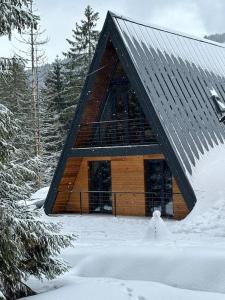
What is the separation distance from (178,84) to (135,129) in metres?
2.54

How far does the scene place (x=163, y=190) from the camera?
17.6 meters

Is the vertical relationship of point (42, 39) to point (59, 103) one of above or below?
above

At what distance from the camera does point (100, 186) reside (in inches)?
759

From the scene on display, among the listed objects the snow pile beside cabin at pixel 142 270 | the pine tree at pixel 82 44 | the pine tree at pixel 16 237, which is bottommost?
the snow pile beside cabin at pixel 142 270

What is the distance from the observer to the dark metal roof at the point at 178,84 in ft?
55.1

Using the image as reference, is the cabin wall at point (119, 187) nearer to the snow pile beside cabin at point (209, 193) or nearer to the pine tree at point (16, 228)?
the snow pile beside cabin at point (209, 193)

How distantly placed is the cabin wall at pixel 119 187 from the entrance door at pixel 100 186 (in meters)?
0.21

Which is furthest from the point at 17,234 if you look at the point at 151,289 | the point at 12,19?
the point at 12,19

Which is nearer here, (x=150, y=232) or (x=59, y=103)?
(x=150, y=232)

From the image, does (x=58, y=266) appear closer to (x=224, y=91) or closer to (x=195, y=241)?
(x=195, y=241)

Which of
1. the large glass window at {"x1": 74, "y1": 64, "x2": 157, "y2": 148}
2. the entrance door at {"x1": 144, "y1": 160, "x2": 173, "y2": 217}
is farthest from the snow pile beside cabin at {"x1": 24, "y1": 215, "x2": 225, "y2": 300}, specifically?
the large glass window at {"x1": 74, "y1": 64, "x2": 157, "y2": 148}

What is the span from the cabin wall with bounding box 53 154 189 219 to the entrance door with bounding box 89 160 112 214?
8.4 inches

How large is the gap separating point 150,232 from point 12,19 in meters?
6.91

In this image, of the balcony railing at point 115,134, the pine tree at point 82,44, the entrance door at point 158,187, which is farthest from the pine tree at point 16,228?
the pine tree at point 82,44
